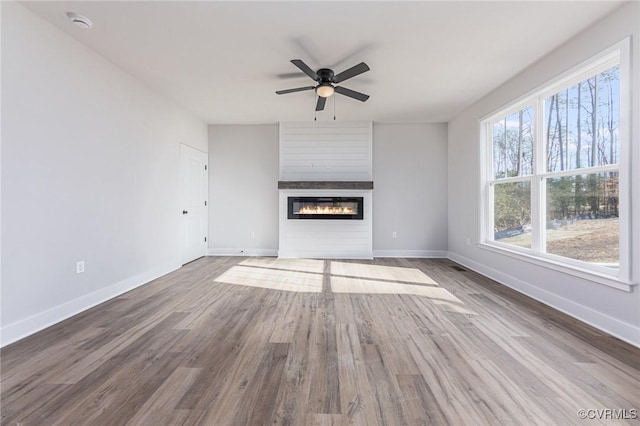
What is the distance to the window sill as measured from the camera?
2287 millimetres

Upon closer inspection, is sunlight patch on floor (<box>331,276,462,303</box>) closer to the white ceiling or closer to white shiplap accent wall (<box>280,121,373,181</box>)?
white shiplap accent wall (<box>280,121,373,181</box>)

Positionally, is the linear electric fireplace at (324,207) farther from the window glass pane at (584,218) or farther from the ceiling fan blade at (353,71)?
the window glass pane at (584,218)

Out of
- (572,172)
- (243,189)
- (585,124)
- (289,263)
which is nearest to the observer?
(585,124)

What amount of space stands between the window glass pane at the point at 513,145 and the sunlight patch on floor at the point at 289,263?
299 cm

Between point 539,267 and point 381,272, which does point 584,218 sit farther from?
point 381,272

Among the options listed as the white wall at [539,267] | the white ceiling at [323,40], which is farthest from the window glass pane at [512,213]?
the white ceiling at [323,40]

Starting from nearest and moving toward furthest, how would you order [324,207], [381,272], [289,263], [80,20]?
[80,20] → [381,272] → [289,263] → [324,207]

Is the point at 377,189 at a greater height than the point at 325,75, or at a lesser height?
lesser

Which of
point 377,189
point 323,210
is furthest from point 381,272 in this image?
point 377,189

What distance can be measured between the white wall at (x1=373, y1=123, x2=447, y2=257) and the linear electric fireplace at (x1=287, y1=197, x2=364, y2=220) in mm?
456

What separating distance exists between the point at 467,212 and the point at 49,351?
5279mm

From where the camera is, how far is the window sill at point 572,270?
90.0 inches

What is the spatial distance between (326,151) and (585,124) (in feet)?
12.6

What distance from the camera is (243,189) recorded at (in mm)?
5883
